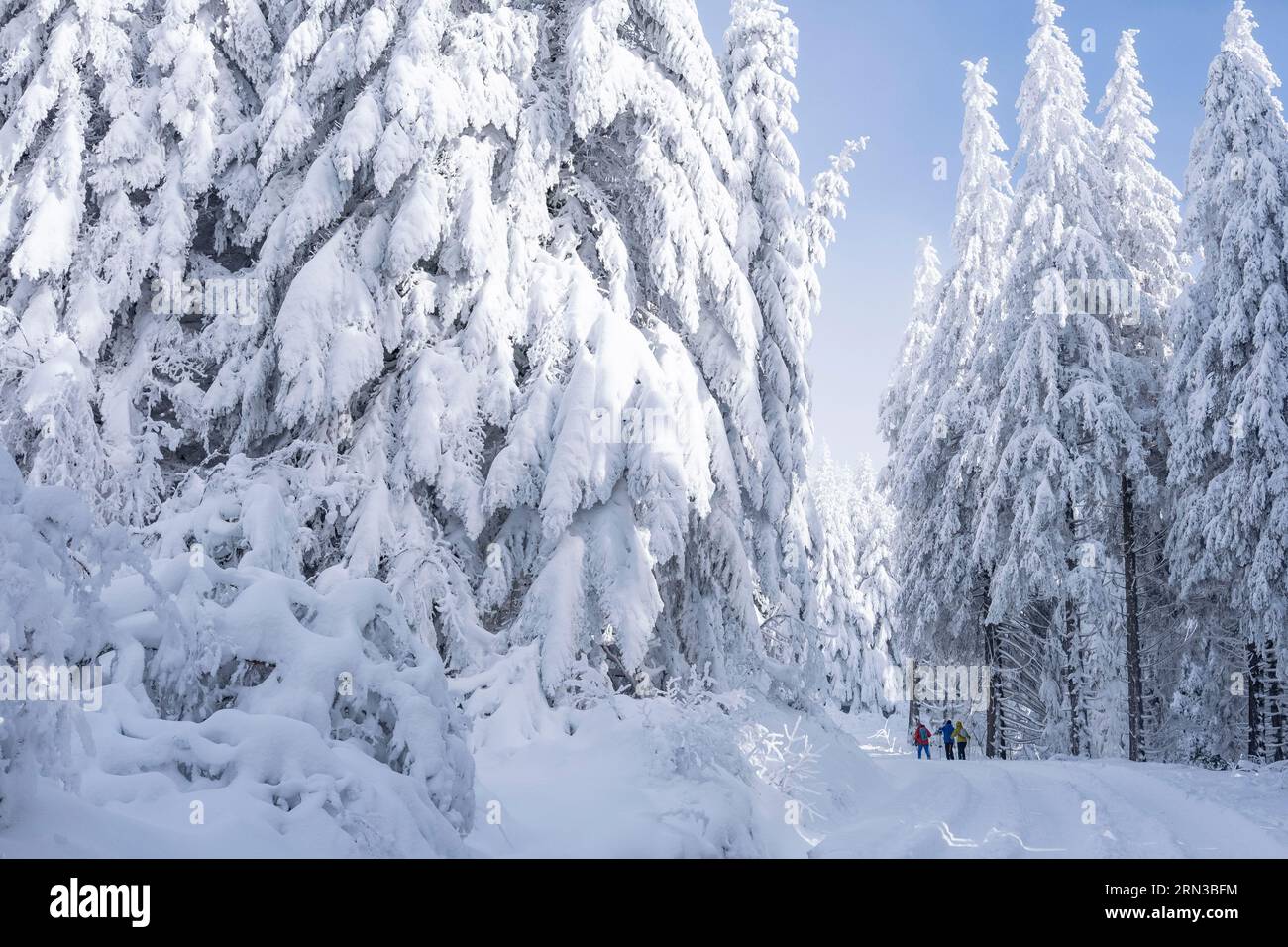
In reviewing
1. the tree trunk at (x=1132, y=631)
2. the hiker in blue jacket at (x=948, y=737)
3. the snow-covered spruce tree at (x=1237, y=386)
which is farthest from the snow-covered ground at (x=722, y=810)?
the hiker in blue jacket at (x=948, y=737)

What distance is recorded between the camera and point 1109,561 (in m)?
23.3

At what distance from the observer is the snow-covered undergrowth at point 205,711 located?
152 inches

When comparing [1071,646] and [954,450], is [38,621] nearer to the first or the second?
[1071,646]

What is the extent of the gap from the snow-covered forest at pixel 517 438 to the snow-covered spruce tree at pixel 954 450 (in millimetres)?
894

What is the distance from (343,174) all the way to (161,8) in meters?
5.78

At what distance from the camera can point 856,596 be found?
4656 cm

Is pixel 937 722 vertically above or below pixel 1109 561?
below

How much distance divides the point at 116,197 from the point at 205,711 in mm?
11155

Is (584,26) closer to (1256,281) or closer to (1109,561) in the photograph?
(1256,281)

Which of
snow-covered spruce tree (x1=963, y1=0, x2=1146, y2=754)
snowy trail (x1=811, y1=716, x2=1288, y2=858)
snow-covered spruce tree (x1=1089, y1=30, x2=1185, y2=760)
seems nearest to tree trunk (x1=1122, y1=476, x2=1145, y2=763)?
snow-covered spruce tree (x1=1089, y1=30, x2=1185, y2=760)
